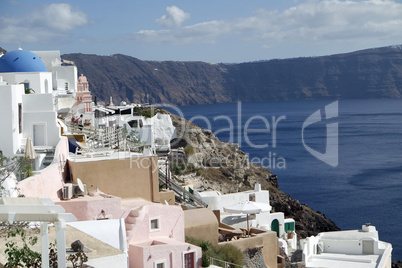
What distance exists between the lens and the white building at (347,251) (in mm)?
18984

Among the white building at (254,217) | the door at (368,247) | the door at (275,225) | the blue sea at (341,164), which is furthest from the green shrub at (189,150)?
the door at (368,247)

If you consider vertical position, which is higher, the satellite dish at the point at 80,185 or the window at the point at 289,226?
the satellite dish at the point at 80,185

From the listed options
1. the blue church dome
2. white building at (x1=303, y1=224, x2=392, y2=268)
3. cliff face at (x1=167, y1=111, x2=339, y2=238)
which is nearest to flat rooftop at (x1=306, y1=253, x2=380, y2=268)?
white building at (x1=303, y1=224, x2=392, y2=268)

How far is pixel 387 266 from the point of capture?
2022 centimetres

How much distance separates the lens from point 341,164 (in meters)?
75.3

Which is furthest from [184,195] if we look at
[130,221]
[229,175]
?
[229,175]

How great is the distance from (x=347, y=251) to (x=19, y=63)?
13465 millimetres

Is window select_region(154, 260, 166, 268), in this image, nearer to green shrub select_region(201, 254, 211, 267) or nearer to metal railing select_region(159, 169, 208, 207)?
green shrub select_region(201, 254, 211, 267)

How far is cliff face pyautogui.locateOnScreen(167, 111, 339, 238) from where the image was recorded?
118 feet

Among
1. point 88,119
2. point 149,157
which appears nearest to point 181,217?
point 149,157

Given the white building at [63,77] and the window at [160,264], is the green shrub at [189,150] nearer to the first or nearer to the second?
the white building at [63,77]

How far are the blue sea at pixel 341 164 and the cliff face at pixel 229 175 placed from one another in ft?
18.4

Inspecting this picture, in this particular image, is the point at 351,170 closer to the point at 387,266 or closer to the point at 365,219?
the point at 365,219

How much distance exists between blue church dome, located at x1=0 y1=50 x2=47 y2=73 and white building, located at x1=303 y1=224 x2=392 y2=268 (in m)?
11.6
